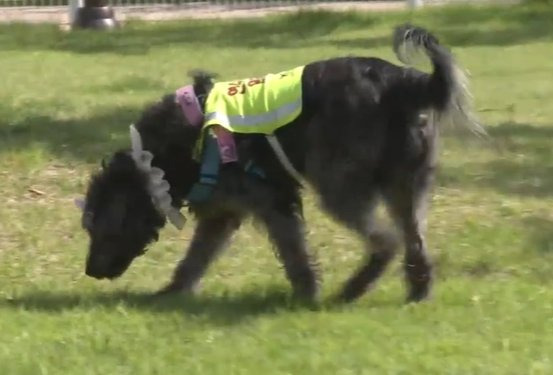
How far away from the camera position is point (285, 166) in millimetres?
5523

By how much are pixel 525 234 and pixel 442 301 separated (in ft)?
5.17

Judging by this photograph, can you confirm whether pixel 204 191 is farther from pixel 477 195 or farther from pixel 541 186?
pixel 541 186

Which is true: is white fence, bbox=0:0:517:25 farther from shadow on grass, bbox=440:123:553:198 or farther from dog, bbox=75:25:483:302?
dog, bbox=75:25:483:302

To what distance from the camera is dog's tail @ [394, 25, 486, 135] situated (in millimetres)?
5332

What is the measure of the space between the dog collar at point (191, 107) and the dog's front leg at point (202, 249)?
576mm

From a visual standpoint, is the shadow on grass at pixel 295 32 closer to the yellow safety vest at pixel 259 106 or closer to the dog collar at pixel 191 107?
the dog collar at pixel 191 107

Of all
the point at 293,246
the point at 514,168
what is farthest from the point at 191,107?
the point at 514,168

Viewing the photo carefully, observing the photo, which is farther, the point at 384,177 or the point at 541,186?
the point at 541,186

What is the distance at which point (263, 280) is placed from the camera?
618 cm

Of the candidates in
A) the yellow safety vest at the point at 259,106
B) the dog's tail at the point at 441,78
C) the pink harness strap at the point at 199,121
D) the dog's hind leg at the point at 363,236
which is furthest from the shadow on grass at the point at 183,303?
the dog's tail at the point at 441,78

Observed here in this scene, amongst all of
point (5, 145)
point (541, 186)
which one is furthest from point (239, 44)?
point (541, 186)

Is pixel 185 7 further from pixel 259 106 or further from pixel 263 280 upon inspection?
pixel 259 106

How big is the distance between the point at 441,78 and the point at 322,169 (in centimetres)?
65

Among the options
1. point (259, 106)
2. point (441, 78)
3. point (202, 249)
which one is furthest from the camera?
point (202, 249)
